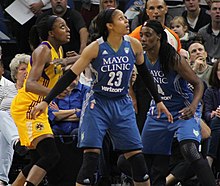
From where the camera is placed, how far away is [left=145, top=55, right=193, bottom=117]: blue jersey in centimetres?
769

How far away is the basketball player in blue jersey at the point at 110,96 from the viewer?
7.11m

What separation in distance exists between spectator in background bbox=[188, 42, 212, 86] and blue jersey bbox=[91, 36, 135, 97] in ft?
9.63

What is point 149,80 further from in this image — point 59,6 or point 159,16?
point 59,6

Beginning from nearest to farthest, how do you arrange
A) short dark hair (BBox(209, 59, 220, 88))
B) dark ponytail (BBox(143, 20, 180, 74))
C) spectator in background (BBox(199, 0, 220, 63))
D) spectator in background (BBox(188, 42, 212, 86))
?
1. dark ponytail (BBox(143, 20, 180, 74))
2. short dark hair (BBox(209, 59, 220, 88))
3. spectator in background (BBox(188, 42, 212, 86))
4. spectator in background (BBox(199, 0, 220, 63))

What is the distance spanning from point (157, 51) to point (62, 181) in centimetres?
215

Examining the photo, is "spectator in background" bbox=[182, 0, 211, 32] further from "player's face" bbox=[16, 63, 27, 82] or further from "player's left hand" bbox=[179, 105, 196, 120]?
"player's left hand" bbox=[179, 105, 196, 120]

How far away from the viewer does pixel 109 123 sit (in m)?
7.23

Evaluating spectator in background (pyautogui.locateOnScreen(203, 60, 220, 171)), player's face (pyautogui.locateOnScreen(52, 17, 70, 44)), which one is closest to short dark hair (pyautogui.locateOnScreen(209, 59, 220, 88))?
spectator in background (pyautogui.locateOnScreen(203, 60, 220, 171))

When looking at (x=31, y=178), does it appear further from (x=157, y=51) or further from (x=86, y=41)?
(x=86, y=41)

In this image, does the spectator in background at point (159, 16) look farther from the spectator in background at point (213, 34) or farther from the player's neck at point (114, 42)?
the spectator in background at point (213, 34)

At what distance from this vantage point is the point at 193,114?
7512 mm

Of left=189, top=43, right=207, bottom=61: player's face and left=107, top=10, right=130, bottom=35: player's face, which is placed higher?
left=107, top=10, right=130, bottom=35: player's face

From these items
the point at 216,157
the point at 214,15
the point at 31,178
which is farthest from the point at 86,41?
the point at 31,178

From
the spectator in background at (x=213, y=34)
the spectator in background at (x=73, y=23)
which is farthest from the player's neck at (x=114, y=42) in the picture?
the spectator in background at (x=213, y=34)
